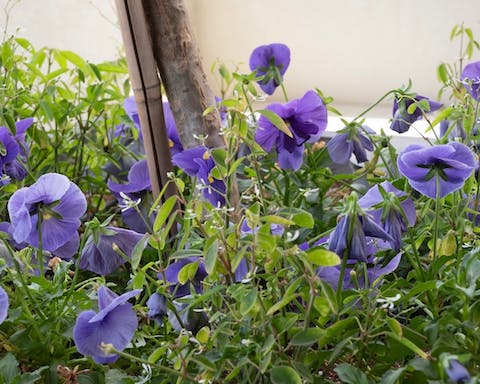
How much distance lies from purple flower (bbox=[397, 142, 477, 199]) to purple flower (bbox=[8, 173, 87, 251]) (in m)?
0.26

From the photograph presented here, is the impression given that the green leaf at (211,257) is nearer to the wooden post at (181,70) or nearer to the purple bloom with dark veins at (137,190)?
the wooden post at (181,70)

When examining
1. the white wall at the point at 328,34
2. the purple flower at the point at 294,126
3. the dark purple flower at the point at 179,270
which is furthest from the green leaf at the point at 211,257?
the white wall at the point at 328,34

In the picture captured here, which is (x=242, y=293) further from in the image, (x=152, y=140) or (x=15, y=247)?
(x=15, y=247)

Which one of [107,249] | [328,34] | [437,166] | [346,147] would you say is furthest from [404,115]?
[328,34]

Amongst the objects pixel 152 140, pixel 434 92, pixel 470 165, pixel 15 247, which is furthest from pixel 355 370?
pixel 434 92

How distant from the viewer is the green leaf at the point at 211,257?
470 mm

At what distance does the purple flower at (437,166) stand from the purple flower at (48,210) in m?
0.26

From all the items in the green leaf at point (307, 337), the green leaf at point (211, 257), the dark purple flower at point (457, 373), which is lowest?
the green leaf at point (307, 337)

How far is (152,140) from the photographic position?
729 millimetres

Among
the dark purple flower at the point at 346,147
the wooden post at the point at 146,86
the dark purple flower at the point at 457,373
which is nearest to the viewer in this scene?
the dark purple flower at the point at 457,373

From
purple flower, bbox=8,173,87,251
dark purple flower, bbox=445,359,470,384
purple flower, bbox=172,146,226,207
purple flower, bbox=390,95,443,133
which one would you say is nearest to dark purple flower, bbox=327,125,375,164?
purple flower, bbox=390,95,443,133

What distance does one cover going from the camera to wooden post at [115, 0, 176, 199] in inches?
26.7

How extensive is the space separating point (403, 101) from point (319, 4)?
1058 millimetres

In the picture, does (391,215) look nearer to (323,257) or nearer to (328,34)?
(323,257)
